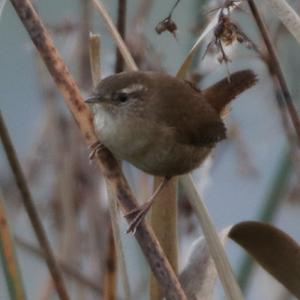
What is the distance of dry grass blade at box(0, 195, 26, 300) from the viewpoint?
171cm

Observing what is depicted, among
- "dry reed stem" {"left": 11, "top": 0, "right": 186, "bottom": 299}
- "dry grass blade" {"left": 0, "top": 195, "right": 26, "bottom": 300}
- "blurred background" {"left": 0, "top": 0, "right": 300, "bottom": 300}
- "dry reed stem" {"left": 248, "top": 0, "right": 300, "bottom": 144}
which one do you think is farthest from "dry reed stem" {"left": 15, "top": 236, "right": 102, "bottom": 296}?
"dry reed stem" {"left": 248, "top": 0, "right": 300, "bottom": 144}

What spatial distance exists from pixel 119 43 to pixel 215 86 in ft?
1.58

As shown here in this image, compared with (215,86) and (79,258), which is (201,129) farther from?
(79,258)

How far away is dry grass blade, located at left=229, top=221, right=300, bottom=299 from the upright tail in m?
0.44

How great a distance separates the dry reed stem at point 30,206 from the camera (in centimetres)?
176

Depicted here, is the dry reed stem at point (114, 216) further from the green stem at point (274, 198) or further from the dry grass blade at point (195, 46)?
the green stem at point (274, 198)

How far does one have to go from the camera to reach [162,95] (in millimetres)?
2082

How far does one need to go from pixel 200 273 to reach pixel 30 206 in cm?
41

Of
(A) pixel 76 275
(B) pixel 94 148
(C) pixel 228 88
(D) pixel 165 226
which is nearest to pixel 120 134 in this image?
(B) pixel 94 148

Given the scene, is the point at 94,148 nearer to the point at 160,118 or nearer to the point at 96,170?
the point at 160,118

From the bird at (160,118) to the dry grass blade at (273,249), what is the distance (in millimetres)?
228

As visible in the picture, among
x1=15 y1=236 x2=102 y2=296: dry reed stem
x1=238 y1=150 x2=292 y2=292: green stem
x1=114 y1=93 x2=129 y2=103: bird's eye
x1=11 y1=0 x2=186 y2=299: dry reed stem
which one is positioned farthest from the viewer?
x1=15 y1=236 x2=102 y2=296: dry reed stem

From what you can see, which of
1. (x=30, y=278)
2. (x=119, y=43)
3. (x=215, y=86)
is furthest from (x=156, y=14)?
(x=119, y=43)

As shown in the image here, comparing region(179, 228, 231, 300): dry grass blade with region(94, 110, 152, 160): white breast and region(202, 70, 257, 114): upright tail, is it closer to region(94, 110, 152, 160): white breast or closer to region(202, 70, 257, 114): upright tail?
region(94, 110, 152, 160): white breast
